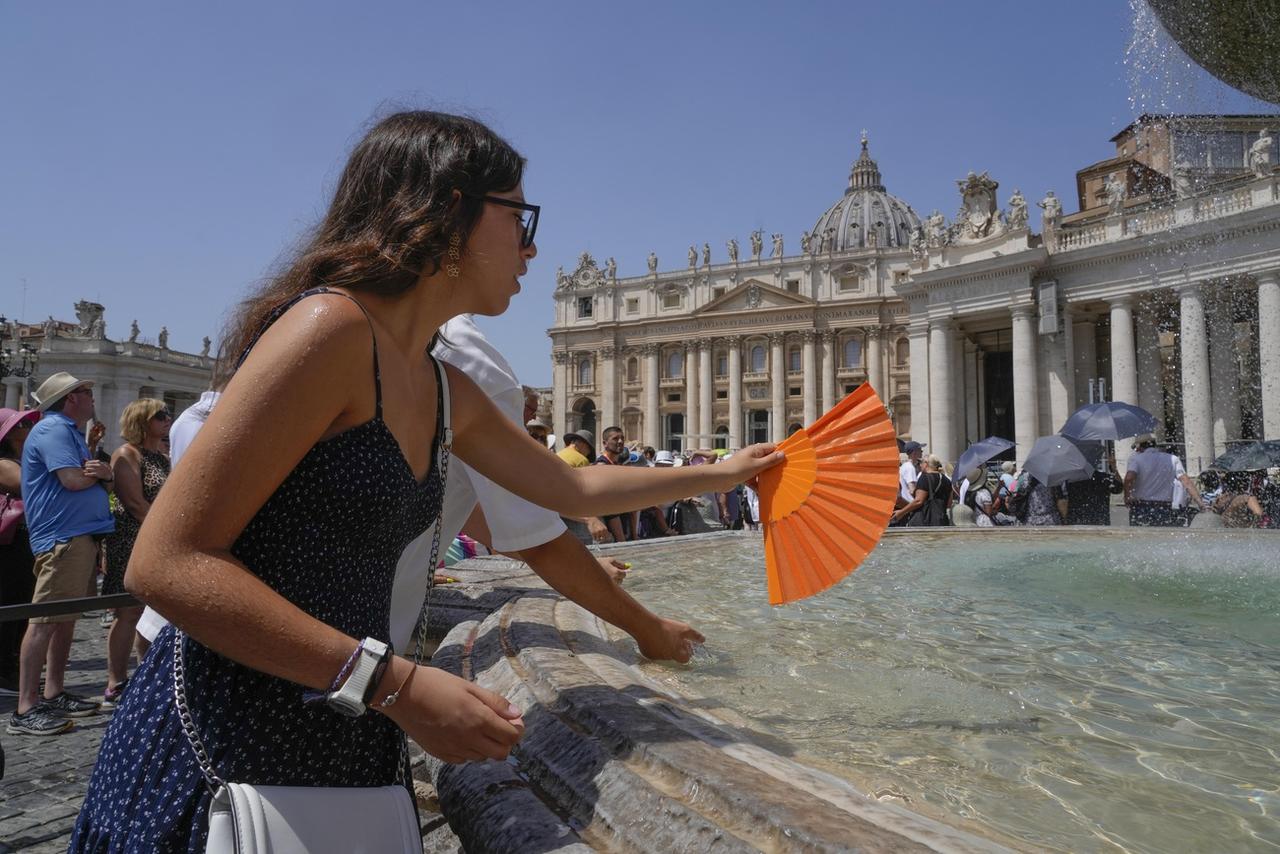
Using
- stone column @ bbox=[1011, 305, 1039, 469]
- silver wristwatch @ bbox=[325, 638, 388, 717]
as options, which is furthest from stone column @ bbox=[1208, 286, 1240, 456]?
silver wristwatch @ bbox=[325, 638, 388, 717]

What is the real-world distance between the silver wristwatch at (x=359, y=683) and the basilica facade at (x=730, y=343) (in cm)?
4612

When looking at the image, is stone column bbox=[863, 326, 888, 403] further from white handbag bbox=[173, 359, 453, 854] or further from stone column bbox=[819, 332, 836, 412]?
white handbag bbox=[173, 359, 453, 854]

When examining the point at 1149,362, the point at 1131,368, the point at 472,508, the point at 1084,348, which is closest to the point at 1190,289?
the point at 1131,368

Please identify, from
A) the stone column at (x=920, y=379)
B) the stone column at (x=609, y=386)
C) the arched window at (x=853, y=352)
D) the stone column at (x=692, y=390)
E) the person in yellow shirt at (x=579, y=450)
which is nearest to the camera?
the person in yellow shirt at (x=579, y=450)

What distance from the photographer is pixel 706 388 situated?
169 ft

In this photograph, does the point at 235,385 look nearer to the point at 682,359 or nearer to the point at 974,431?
the point at 974,431

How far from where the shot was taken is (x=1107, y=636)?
278 cm

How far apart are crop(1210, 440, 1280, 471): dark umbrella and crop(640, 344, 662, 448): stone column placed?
42.3m

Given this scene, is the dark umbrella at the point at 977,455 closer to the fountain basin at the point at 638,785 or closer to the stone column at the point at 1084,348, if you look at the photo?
the stone column at the point at 1084,348

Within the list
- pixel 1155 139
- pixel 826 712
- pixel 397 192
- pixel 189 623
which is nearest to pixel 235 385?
pixel 189 623

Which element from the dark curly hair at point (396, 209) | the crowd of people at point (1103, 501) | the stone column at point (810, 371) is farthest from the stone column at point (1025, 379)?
the stone column at point (810, 371)

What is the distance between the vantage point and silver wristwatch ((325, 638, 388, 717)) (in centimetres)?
85

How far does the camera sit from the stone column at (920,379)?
23703mm

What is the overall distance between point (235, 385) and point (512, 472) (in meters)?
0.70
